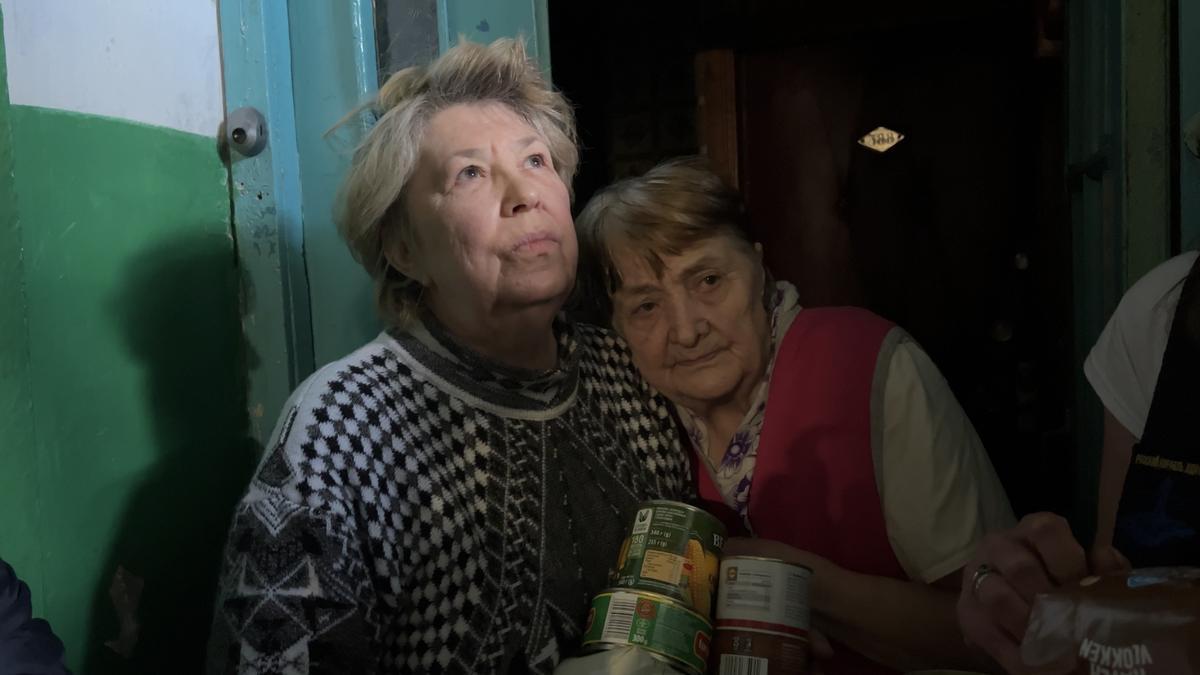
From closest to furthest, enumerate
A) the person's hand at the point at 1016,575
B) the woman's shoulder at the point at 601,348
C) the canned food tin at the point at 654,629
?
the person's hand at the point at 1016,575, the canned food tin at the point at 654,629, the woman's shoulder at the point at 601,348

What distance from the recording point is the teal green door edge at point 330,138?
3.76 feet

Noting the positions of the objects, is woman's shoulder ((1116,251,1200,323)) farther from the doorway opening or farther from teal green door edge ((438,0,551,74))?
the doorway opening

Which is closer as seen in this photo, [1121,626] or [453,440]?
[1121,626]

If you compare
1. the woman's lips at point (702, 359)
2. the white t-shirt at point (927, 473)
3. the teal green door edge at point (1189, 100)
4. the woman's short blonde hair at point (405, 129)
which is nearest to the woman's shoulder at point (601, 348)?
the woman's lips at point (702, 359)

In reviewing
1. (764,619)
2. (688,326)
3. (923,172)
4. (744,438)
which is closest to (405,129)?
(688,326)

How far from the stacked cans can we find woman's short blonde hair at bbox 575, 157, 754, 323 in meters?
0.33

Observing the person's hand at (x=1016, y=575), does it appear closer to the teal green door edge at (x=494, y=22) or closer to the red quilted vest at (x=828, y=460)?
the red quilted vest at (x=828, y=460)

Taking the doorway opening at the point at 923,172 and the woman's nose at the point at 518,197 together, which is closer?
the woman's nose at the point at 518,197

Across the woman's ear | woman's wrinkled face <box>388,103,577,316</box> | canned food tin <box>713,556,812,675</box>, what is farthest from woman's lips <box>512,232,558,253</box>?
canned food tin <box>713,556,812,675</box>

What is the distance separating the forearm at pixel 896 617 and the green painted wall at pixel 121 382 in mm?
742

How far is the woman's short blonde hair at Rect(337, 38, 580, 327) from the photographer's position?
3.27 feet

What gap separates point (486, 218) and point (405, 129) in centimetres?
14

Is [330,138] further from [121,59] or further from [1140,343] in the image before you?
[1140,343]

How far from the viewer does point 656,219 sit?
1.06m
